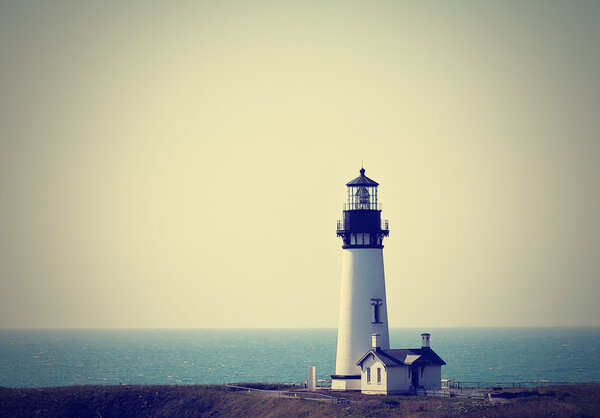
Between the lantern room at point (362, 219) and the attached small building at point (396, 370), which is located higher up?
the lantern room at point (362, 219)

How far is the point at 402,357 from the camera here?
62750 millimetres

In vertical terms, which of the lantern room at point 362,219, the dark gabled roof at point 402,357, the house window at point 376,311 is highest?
the lantern room at point 362,219

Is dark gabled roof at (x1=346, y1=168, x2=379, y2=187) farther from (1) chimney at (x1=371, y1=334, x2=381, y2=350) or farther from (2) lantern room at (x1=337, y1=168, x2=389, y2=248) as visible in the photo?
(1) chimney at (x1=371, y1=334, x2=381, y2=350)

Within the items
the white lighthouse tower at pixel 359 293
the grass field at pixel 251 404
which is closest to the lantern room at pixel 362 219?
the white lighthouse tower at pixel 359 293

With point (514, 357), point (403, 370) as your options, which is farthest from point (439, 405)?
point (514, 357)

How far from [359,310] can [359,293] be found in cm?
128

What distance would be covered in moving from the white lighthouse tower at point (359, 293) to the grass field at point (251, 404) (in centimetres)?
308

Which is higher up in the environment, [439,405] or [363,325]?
[363,325]

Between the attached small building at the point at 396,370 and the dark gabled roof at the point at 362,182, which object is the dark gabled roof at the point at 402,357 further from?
the dark gabled roof at the point at 362,182

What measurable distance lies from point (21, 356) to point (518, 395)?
496ft

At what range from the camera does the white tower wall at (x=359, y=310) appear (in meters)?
64.2

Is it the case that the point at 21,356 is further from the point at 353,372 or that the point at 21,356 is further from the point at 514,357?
the point at 353,372

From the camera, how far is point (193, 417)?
63531mm

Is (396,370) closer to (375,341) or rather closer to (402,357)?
(402,357)
